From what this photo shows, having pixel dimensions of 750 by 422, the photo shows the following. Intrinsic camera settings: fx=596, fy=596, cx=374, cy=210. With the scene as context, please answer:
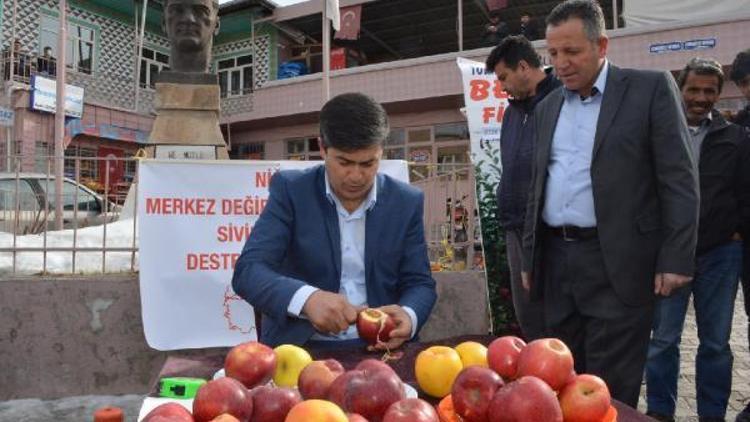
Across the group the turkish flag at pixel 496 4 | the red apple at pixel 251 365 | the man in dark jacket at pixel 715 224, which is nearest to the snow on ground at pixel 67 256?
the red apple at pixel 251 365

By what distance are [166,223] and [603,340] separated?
285cm

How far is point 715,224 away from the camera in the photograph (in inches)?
120

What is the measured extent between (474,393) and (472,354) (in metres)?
0.37

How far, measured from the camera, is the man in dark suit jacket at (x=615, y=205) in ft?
7.21

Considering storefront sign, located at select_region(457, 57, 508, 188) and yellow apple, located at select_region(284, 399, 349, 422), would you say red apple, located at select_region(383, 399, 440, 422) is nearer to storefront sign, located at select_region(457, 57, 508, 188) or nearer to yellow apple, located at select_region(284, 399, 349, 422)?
yellow apple, located at select_region(284, 399, 349, 422)

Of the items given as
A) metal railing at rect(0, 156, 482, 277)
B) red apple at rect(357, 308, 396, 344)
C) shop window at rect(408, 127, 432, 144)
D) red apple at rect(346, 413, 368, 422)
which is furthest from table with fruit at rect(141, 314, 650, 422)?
shop window at rect(408, 127, 432, 144)

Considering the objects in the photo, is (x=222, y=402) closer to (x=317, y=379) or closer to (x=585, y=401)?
(x=317, y=379)

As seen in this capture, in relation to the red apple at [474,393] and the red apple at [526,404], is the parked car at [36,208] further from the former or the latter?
the red apple at [526,404]

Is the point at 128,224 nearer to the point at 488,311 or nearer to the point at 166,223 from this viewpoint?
the point at 166,223

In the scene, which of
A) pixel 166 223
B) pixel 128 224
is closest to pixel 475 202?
pixel 166 223

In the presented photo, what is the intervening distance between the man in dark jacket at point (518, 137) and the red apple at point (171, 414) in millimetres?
2548

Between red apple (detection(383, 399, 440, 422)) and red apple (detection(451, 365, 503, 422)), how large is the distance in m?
0.12

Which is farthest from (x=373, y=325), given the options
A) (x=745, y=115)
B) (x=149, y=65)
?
(x=149, y=65)

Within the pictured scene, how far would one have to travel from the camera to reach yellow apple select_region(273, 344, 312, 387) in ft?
4.79
